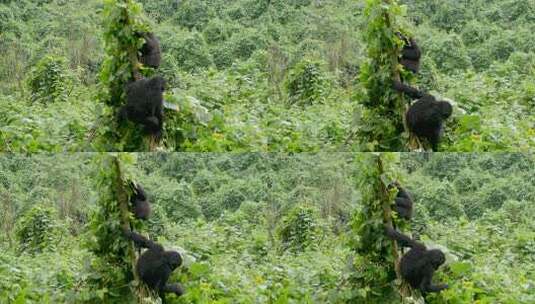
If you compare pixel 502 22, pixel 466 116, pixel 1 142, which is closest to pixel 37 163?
pixel 1 142

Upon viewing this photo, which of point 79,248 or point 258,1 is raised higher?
point 258,1

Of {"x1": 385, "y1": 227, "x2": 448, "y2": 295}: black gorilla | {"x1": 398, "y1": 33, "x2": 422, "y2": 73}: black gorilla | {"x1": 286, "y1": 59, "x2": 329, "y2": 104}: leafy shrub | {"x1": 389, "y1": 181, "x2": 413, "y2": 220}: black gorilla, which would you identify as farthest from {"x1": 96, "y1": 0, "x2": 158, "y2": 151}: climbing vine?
{"x1": 385, "y1": 227, "x2": 448, "y2": 295}: black gorilla

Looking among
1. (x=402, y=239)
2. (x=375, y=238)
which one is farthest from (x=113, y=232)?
(x=402, y=239)

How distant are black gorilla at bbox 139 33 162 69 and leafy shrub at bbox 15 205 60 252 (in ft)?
5.12

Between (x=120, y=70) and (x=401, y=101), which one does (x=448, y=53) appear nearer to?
(x=401, y=101)

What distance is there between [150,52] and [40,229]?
1765 mm

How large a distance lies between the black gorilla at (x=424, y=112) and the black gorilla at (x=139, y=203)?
197 cm

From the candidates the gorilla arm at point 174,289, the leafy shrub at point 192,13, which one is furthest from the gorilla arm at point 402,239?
the leafy shrub at point 192,13

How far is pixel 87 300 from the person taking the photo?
8.41 m

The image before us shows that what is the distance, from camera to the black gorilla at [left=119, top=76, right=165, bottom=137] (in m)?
8.52

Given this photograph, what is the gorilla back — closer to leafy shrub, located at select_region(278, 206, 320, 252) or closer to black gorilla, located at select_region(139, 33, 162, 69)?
leafy shrub, located at select_region(278, 206, 320, 252)

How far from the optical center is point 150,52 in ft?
28.6

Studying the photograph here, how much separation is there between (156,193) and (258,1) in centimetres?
265

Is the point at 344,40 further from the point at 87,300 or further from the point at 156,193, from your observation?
the point at 87,300
